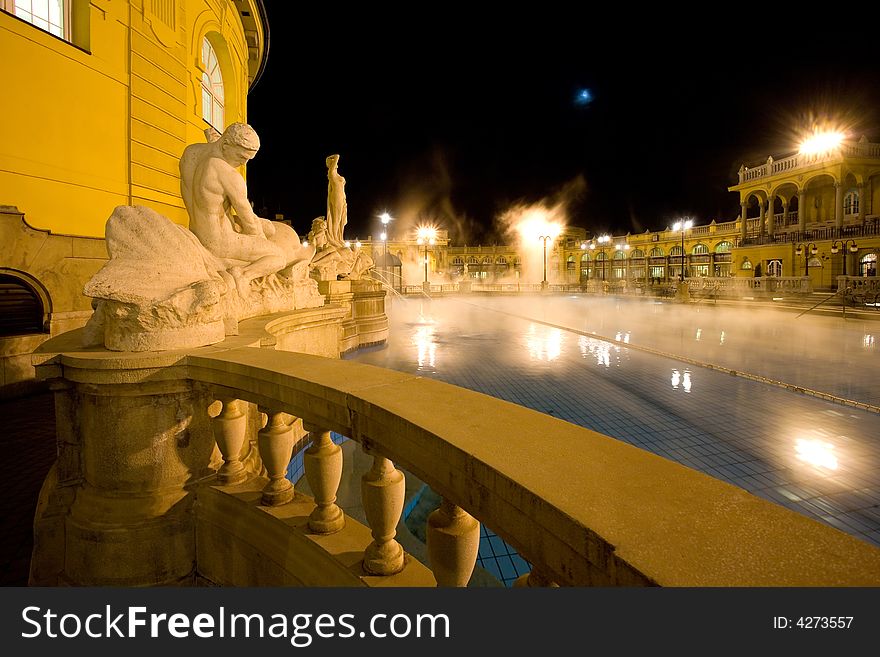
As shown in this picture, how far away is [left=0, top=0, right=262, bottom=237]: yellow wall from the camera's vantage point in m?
7.44

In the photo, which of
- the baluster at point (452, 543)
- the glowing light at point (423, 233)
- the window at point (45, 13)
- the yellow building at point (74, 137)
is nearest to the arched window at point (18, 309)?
the yellow building at point (74, 137)

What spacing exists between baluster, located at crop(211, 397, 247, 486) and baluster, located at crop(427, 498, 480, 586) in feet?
4.93

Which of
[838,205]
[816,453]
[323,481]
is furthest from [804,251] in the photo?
[323,481]

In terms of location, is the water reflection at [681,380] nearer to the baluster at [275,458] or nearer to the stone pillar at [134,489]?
the baluster at [275,458]

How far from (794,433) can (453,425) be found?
536 cm

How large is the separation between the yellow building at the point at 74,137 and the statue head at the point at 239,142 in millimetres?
4787

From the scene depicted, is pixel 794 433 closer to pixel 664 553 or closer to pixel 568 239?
pixel 664 553

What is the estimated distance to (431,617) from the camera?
1.17 metres

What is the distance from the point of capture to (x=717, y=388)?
23.6 ft

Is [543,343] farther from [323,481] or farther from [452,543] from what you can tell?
[452,543]

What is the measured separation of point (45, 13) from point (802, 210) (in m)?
41.6

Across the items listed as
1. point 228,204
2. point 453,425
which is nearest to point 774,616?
point 453,425

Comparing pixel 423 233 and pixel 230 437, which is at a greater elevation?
pixel 423 233

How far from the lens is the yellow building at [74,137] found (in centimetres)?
730
